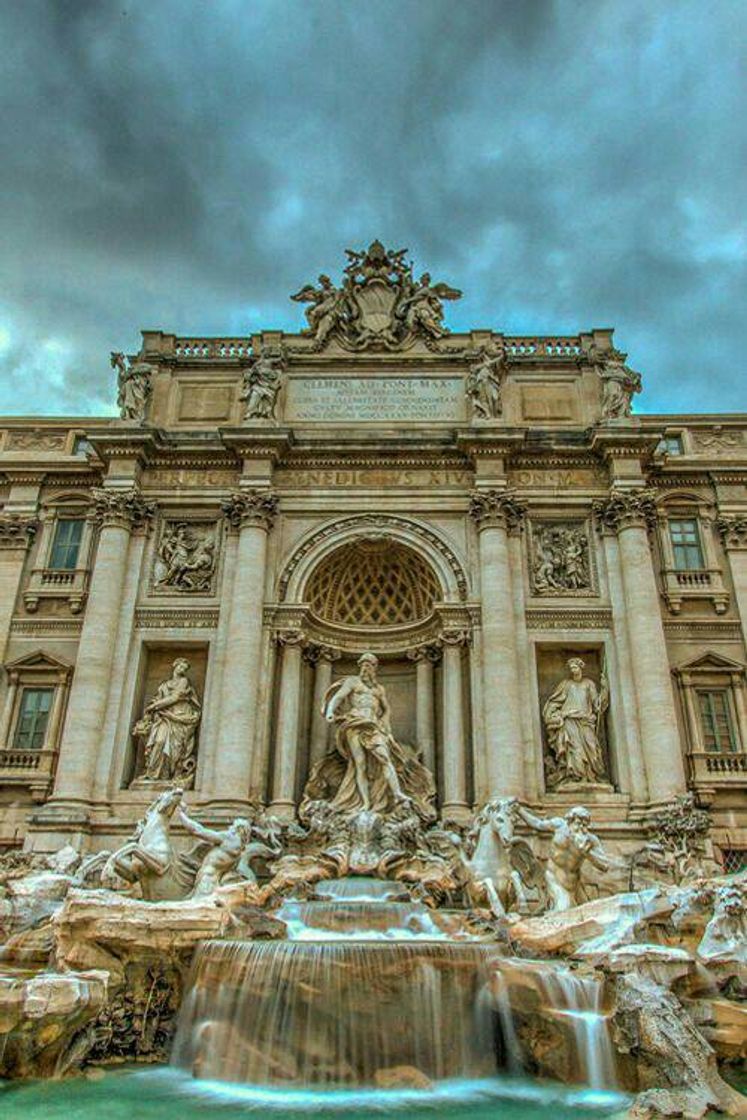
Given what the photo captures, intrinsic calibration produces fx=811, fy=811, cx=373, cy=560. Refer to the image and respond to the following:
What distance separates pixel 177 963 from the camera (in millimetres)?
10750

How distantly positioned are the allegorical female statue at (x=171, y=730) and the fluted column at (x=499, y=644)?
658cm

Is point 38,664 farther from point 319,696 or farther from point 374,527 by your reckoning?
point 374,527

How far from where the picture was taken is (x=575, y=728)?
17.8m

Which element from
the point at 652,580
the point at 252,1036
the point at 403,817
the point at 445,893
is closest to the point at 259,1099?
the point at 252,1036

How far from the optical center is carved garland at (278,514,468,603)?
752 inches

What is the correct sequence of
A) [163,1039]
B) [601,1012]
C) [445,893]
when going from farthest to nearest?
[445,893] < [163,1039] < [601,1012]

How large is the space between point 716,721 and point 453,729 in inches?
239

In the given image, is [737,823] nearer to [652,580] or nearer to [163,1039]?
[652,580]

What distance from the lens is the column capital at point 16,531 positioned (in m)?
20.5

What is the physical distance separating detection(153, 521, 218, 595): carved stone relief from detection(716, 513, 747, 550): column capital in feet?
41.1

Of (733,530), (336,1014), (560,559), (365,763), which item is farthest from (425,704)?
(336,1014)

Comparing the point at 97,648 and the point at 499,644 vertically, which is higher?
the point at 499,644

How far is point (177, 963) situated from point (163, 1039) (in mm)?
870

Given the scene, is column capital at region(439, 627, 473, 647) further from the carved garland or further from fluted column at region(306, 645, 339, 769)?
fluted column at region(306, 645, 339, 769)
